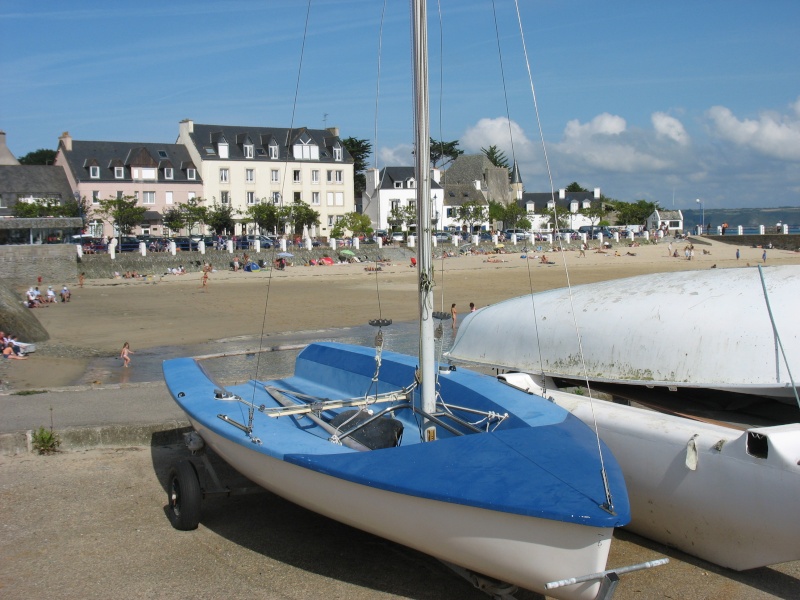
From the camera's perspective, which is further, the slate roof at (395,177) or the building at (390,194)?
the slate roof at (395,177)

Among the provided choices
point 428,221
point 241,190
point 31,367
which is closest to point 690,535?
point 428,221

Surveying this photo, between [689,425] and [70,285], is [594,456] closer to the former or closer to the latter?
[689,425]

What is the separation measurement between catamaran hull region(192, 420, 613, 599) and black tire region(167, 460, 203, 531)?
123 cm

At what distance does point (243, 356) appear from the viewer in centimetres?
1000

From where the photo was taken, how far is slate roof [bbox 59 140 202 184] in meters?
59.7

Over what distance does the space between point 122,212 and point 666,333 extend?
48.2 meters

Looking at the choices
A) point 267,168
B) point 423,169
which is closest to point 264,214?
point 267,168

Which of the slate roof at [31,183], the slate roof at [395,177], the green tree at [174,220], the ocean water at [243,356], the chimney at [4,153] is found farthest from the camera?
the slate roof at [395,177]

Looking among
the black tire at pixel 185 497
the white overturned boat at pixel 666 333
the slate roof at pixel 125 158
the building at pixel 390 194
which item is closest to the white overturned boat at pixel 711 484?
the white overturned boat at pixel 666 333

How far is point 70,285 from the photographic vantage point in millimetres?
36344

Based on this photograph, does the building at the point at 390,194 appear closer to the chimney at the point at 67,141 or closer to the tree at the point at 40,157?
the chimney at the point at 67,141

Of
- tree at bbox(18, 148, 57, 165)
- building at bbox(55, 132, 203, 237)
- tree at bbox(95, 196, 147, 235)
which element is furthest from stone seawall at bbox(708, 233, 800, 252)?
tree at bbox(18, 148, 57, 165)

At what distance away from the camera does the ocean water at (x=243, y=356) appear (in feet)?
36.8

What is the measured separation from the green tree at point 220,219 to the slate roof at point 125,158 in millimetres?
4234
